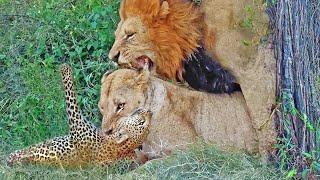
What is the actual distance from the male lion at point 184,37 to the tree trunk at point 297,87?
13.3 inches

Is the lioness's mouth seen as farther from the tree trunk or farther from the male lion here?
the tree trunk

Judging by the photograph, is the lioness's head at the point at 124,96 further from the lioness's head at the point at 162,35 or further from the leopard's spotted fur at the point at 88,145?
the lioness's head at the point at 162,35

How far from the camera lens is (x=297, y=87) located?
4391mm

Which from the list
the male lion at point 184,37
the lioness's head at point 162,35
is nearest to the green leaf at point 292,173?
the male lion at point 184,37

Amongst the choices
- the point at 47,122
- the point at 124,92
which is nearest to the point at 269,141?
the point at 124,92

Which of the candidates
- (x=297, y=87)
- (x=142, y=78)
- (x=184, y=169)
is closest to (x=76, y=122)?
(x=142, y=78)

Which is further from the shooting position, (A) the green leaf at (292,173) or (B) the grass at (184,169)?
(B) the grass at (184,169)

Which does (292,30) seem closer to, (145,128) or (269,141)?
(269,141)

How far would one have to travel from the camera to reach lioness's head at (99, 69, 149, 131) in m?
4.80

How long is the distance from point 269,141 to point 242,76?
0.43 metres

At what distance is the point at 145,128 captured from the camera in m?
4.73

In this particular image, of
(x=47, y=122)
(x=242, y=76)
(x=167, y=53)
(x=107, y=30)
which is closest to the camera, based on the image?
A: (x=242, y=76)

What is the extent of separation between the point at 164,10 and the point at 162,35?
6.0 inches

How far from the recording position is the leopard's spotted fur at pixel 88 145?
15.4ft
